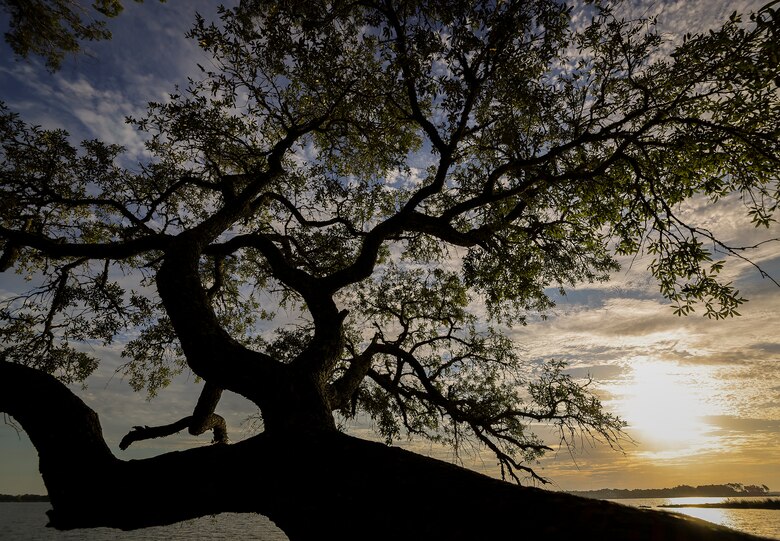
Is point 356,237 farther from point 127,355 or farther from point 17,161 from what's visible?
point 17,161

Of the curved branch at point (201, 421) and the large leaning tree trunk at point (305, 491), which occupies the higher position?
the curved branch at point (201, 421)

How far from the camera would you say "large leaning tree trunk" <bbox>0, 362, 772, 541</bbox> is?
1966mm

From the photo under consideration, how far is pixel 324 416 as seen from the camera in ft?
15.5

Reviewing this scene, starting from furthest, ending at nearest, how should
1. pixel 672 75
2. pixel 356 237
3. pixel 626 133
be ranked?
pixel 356 237 → pixel 626 133 → pixel 672 75

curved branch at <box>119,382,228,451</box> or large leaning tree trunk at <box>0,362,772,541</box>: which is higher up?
curved branch at <box>119,382,228,451</box>

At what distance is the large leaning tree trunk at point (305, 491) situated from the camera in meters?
1.97

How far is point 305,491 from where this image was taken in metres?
2.88

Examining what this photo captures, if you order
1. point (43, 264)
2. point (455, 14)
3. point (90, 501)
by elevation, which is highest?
point (455, 14)

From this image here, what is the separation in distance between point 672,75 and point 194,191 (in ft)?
42.3

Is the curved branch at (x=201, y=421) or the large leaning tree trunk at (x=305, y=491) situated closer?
the large leaning tree trunk at (x=305, y=491)

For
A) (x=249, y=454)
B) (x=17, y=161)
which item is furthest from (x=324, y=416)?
(x=17, y=161)

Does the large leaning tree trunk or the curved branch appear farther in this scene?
the curved branch

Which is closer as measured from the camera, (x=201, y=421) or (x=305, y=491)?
(x=305, y=491)

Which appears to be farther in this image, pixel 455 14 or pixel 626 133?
pixel 626 133
